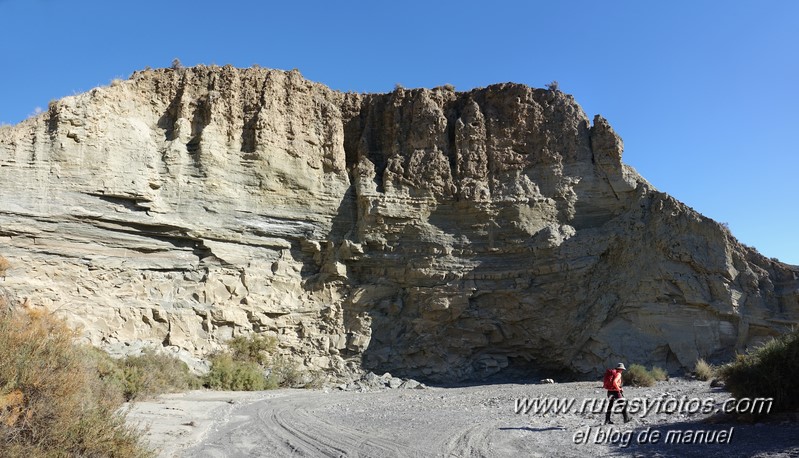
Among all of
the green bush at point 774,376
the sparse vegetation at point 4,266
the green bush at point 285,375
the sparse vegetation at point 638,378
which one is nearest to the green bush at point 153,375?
the green bush at point 285,375

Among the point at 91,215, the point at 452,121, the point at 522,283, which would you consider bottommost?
the point at 522,283

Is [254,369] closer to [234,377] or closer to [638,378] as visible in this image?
[234,377]

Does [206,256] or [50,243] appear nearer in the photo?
[50,243]

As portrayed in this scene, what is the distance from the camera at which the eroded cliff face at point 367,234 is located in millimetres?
16797

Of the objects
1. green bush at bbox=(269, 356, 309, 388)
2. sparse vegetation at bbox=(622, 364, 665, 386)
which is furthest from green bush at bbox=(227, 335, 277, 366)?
sparse vegetation at bbox=(622, 364, 665, 386)

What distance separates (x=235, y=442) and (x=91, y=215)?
1166cm

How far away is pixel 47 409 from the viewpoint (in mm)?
5172

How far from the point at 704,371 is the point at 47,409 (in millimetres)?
15483

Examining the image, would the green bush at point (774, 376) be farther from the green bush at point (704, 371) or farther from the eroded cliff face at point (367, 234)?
the eroded cliff face at point (367, 234)

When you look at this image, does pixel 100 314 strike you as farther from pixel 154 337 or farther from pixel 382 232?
pixel 382 232

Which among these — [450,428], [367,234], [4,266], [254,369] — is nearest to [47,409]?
[450,428]

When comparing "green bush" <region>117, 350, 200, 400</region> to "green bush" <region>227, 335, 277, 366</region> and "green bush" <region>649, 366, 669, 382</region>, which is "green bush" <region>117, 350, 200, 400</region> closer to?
"green bush" <region>227, 335, 277, 366</region>

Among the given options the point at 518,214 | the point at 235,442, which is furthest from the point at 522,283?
the point at 235,442

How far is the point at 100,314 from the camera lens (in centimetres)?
1606
